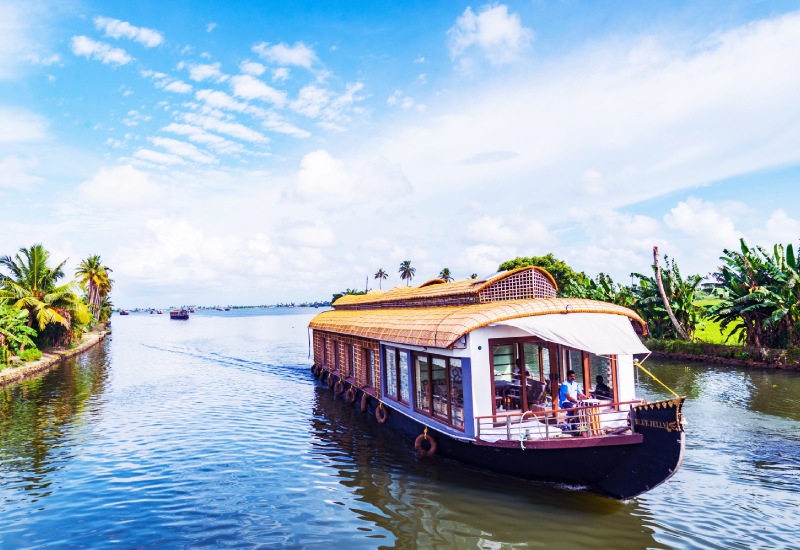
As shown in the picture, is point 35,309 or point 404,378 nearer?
point 404,378

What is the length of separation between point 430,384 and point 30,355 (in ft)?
102

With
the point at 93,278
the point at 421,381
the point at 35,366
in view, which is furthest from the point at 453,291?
the point at 93,278

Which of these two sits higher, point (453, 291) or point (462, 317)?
point (453, 291)

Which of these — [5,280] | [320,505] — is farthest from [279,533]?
[5,280]

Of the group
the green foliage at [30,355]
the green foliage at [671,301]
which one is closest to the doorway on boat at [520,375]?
the green foliage at [671,301]

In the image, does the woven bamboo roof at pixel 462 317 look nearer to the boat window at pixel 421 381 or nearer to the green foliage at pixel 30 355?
the boat window at pixel 421 381

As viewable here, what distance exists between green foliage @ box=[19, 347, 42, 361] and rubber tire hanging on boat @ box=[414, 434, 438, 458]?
100 feet

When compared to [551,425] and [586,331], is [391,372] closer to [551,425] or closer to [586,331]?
[551,425]

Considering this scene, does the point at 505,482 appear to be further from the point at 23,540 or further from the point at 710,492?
the point at 23,540

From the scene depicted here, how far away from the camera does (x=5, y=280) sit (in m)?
32.7

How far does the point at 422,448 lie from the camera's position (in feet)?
40.3

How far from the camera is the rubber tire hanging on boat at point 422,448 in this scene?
12.0 meters

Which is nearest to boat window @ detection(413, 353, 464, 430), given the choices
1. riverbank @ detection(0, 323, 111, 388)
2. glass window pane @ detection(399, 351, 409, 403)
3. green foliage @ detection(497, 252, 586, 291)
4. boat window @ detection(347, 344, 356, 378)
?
glass window pane @ detection(399, 351, 409, 403)

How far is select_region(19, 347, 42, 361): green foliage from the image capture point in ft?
104
